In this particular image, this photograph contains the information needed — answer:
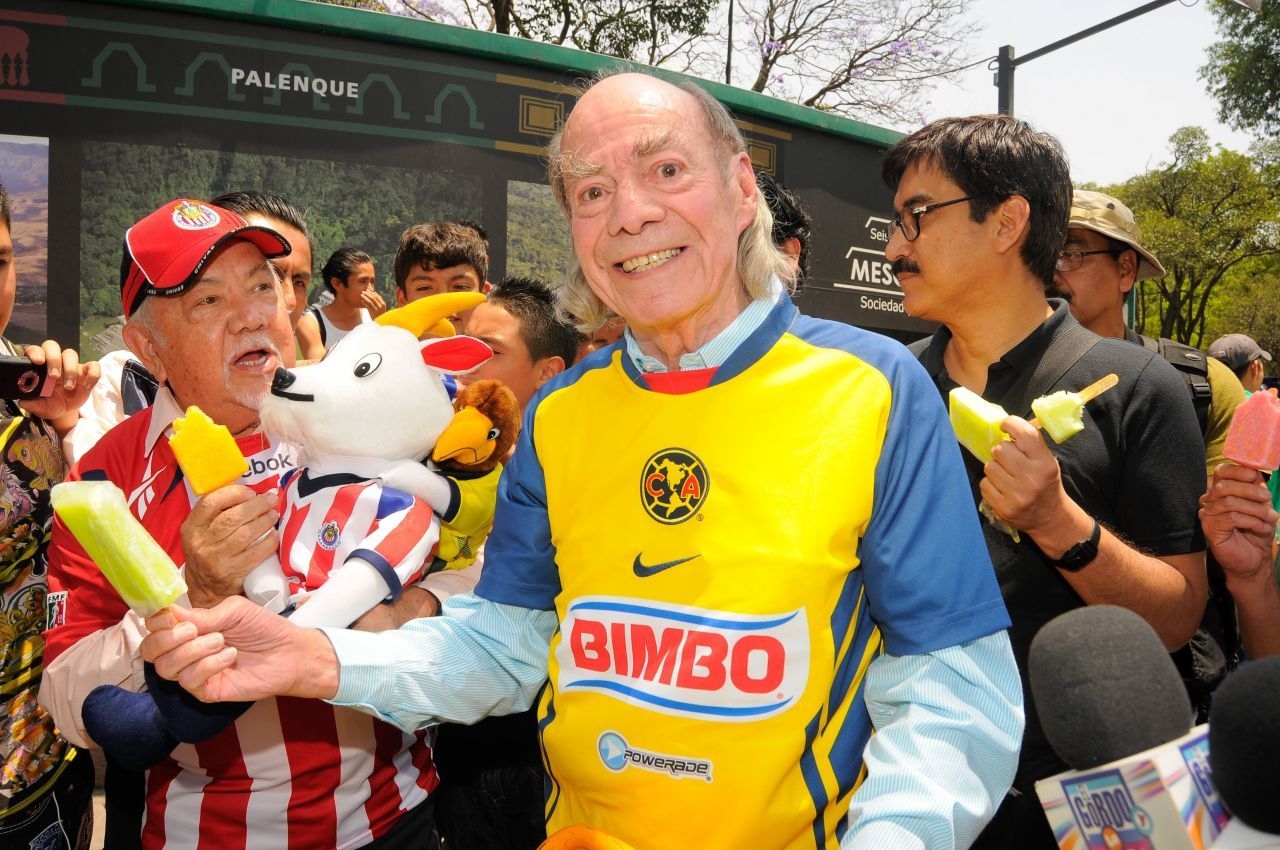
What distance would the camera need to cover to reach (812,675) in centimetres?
152

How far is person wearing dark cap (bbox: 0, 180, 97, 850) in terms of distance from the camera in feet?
8.08

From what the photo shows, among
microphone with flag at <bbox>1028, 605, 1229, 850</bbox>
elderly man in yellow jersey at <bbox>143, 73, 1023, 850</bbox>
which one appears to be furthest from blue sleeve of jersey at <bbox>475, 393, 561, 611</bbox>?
microphone with flag at <bbox>1028, 605, 1229, 850</bbox>

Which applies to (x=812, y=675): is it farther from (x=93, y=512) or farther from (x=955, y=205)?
(x=955, y=205)

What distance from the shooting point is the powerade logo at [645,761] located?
5.02ft

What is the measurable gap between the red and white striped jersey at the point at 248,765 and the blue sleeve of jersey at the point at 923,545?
4.41ft

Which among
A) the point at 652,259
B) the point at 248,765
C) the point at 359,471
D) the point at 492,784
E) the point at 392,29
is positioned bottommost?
the point at 492,784

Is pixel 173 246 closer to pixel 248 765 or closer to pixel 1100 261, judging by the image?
pixel 248 765

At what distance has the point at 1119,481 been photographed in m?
2.18

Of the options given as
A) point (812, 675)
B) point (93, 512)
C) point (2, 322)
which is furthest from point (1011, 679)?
point (2, 322)

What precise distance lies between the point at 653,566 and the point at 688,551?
7 centimetres

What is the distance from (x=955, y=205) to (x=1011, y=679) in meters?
1.50

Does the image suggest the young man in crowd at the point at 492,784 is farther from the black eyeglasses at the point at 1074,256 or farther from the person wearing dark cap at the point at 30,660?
the black eyeglasses at the point at 1074,256

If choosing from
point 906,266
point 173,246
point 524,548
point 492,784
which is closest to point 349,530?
point 524,548

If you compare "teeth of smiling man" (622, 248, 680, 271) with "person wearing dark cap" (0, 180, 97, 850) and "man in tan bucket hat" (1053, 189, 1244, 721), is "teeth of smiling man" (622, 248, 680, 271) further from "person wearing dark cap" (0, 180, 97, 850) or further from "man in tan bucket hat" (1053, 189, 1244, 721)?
"man in tan bucket hat" (1053, 189, 1244, 721)
